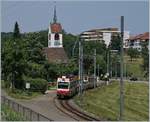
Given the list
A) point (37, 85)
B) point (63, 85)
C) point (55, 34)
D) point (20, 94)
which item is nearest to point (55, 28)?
point (55, 34)

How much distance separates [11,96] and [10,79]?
280 inches

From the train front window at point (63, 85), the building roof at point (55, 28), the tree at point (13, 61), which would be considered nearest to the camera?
the tree at point (13, 61)

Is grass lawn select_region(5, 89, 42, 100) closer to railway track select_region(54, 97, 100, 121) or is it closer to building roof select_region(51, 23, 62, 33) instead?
railway track select_region(54, 97, 100, 121)

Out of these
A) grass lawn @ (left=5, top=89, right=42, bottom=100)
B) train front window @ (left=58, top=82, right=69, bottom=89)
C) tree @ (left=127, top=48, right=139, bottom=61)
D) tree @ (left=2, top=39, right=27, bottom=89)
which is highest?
tree @ (left=127, top=48, right=139, bottom=61)

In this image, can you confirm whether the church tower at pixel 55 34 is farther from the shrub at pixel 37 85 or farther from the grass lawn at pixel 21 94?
the grass lawn at pixel 21 94

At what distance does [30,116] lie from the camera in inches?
1384

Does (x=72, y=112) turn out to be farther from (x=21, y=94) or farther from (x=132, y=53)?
(x=132, y=53)

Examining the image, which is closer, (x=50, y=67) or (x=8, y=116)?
(x=8, y=116)

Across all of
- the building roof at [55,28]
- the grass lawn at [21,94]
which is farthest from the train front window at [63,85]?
the building roof at [55,28]

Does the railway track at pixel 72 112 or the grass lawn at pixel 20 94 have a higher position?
the grass lawn at pixel 20 94

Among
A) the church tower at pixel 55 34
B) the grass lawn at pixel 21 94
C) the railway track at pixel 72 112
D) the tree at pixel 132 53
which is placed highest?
the church tower at pixel 55 34

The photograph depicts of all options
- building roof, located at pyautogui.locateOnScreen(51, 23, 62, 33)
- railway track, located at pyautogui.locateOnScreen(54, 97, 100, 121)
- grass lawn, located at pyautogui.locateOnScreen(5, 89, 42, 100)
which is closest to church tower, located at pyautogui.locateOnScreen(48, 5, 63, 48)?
building roof, located at pyautogui.locateOnScreen(51, 23, 62, 33)

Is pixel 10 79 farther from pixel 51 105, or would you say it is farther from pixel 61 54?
pixel 61 54

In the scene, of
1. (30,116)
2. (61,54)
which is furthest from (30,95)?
(61,54)
